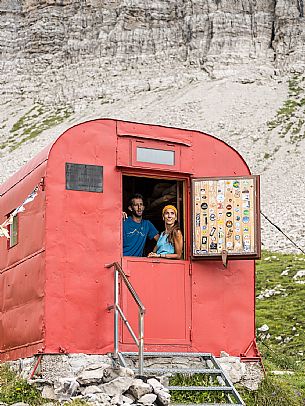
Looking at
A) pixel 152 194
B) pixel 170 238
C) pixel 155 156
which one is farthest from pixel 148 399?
pixel 152 194

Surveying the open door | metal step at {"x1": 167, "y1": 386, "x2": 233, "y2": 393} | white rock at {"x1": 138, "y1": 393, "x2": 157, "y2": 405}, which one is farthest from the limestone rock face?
white rock at {"x1": 138, "y1": 393, "x2": 157, "y2": 405}

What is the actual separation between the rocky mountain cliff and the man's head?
55291mm

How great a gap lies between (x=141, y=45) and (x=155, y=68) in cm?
422

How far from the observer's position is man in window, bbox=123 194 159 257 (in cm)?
1479

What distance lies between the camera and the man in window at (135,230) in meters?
→ 14.8

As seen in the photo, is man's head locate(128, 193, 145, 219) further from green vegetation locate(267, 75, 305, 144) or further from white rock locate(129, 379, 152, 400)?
green vegetation locate(267, 75, 305, 144)

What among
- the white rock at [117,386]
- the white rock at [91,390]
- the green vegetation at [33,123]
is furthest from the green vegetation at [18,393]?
the green vegetation at [33,123]

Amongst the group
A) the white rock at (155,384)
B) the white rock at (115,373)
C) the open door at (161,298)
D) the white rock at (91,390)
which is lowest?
the white rock at (91,390)

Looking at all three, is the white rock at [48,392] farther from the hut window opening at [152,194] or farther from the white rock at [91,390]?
the hut window opening at [152,194]

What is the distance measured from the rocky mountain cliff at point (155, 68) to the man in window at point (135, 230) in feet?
181

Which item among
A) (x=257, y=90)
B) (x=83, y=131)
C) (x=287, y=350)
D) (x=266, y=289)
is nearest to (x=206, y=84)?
(x=257, y=90)

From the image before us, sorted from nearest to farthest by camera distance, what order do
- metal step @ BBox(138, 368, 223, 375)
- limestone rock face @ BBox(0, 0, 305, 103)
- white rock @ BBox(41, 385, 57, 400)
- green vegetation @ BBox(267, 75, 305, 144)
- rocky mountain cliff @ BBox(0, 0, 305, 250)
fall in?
white rock @ BBox(41, 385, 57, 400)
metal step @ BBox(138, 368, 223, 375)
green vegetation @ BBox(267, 75, 305, 144)
rocky mountain cliff @ BBox(0, 0, 305, 250)
limestone rock face @ BBox(0, 0, 305, 103)

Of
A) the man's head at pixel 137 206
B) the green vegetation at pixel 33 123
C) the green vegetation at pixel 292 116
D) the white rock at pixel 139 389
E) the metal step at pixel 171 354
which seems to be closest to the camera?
the white rock at pixel 139 389

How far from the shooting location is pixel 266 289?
35.0 meters
